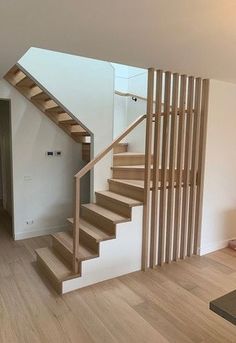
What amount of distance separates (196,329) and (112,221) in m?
1.34

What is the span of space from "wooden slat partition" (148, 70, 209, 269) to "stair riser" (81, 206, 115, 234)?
0.44m

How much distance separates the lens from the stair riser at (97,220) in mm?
3158

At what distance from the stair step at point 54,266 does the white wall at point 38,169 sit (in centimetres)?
110

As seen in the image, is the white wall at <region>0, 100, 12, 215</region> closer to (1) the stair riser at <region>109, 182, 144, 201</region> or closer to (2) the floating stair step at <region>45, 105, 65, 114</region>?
(2) the floating stair step at <region>45, 105, 65, 114</region>

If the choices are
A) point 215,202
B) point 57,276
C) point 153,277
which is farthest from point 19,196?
point 215,202

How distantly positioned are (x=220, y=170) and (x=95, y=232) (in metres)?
2.00

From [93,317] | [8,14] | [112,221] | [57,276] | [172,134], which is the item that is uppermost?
[8,14]

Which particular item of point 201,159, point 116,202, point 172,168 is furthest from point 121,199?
point 201,159

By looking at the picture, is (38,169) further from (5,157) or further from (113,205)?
(5,157)

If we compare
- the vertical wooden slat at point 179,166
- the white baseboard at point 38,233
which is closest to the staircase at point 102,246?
the vertical wooden slat at point 179,166

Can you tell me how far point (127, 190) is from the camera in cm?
361

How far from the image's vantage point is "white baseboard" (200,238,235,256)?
3.80 metres

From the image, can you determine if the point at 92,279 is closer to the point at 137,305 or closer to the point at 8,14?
the point at 137,305

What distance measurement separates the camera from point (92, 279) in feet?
9.64
